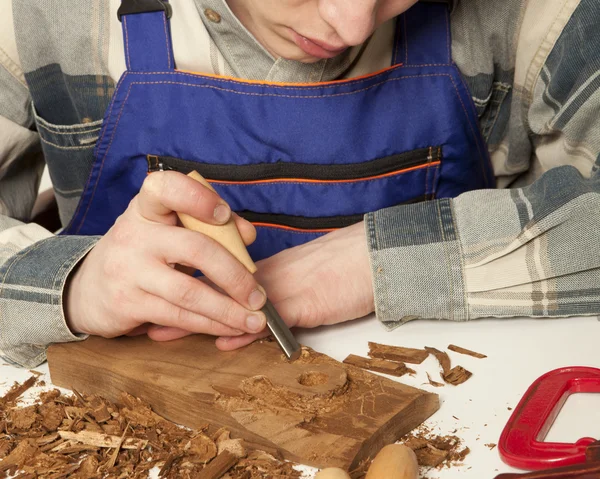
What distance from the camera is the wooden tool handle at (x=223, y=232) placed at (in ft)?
3.00

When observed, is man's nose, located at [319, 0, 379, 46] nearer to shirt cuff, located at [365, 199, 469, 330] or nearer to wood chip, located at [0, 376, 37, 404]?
shirt cuff, located at [365, 199, 469, 330]

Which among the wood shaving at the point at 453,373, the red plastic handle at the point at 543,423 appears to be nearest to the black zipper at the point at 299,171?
the wood shaving at the point at 453,373

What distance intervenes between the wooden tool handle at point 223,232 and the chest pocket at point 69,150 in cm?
53

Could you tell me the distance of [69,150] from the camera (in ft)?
4.60

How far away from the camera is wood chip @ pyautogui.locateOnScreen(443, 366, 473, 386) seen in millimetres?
894

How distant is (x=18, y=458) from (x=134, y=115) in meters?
0.62

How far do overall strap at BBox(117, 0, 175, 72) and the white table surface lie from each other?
0.51 m

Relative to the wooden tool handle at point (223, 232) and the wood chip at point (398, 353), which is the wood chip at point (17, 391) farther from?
the wood chip at point (398, 353)

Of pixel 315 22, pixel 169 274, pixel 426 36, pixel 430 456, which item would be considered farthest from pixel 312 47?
pixel 430 456

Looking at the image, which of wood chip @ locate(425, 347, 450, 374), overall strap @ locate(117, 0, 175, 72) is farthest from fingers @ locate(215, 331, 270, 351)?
overall strap @ locate(117, 0, 175, 72)

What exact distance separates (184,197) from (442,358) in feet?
1.23

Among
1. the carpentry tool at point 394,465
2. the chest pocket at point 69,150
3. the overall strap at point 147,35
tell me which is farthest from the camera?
the chest pocket at point 69,150

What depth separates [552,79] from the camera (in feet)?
4.20

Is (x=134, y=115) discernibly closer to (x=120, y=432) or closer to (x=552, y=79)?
(x=120, y=432)
